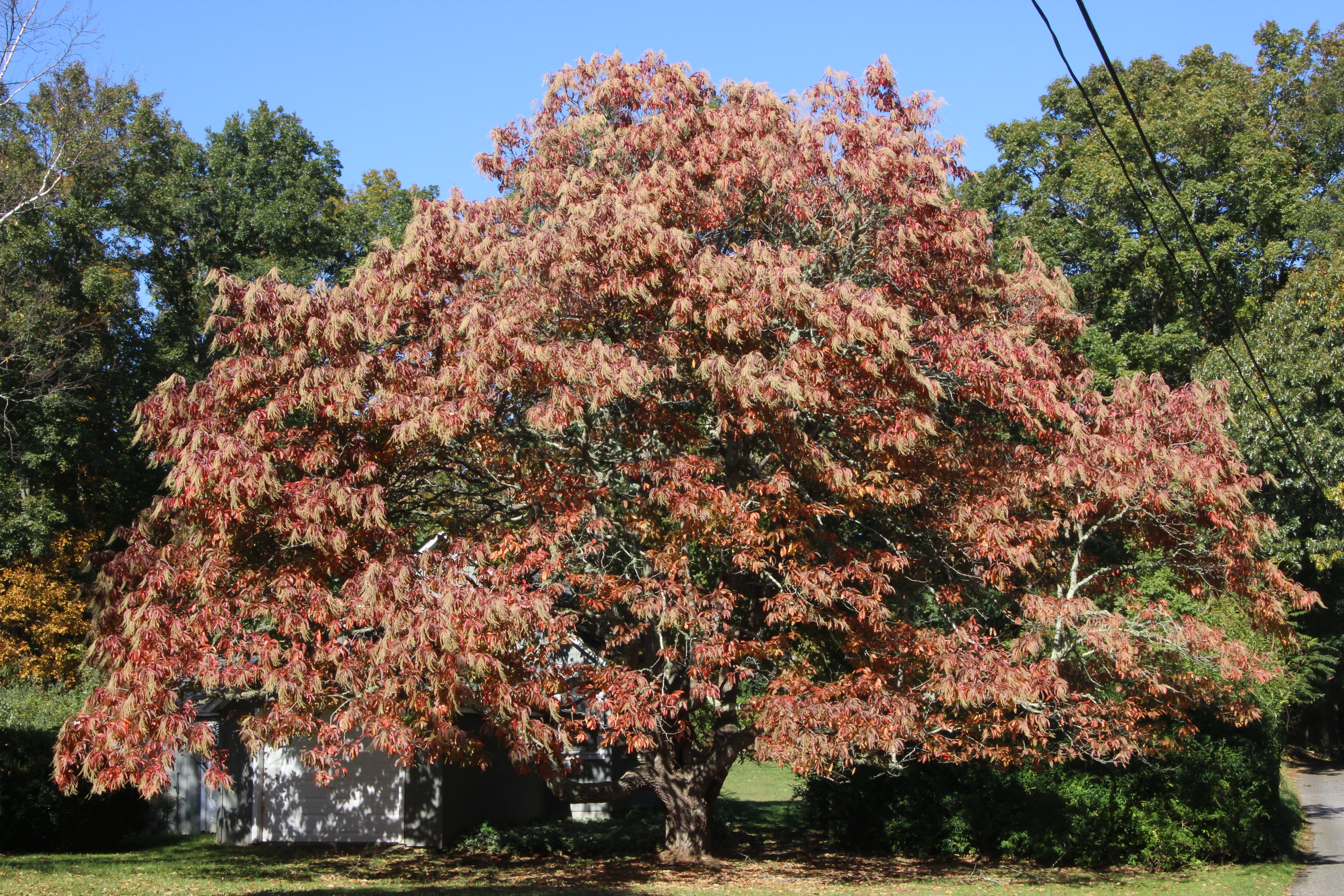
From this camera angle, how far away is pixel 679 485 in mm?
10984

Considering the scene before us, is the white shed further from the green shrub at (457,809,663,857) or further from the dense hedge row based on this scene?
the dense hedge row

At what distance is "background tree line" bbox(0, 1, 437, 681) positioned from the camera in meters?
18.7

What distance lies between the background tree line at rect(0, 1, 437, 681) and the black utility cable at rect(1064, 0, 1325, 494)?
13.4 metres

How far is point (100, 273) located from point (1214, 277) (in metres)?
21.4

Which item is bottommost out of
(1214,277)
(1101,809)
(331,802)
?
(1101,809)

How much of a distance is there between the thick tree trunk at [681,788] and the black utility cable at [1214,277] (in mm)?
8625

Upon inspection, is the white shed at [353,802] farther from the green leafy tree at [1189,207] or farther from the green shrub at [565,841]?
the green leafy tree at [1189,207]

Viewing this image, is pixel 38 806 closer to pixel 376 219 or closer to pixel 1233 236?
pixel 376 219

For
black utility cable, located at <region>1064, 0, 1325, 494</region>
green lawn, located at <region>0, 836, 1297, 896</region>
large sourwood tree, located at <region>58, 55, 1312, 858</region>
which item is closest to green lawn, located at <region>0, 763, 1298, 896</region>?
green lawn, located at <region>0, 836, 1297, 896</region>

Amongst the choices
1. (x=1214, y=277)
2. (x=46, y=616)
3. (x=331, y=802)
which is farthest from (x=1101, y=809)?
(x=46, y=616)

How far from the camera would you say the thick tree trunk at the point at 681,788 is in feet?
46.8

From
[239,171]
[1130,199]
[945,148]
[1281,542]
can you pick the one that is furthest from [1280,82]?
[239,171]

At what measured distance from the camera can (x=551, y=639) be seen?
36.0 feet

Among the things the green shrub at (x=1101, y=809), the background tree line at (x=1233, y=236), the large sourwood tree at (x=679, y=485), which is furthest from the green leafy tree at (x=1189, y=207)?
the large sourwood tree at (x=679, y=485)
